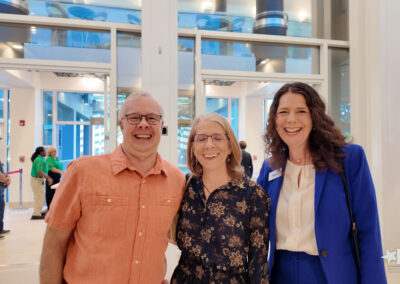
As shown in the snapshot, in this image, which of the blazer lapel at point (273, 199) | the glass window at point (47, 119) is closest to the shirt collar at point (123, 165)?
the blazer lapel at point (273, 199)

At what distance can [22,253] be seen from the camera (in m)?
4.72

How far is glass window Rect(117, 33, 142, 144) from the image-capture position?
4.45 m

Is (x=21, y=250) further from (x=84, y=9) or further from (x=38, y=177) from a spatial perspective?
(x=84, y=9)

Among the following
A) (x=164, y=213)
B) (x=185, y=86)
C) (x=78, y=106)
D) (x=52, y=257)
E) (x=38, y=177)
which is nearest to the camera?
(x=52, y=257)

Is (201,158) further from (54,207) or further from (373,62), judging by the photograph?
(373,62)

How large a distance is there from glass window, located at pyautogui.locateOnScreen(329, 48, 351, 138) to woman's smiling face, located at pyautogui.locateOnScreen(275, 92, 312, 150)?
3942 mm

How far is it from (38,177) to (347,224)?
735 centimetres

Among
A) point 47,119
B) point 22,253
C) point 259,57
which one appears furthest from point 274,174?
point 47,119

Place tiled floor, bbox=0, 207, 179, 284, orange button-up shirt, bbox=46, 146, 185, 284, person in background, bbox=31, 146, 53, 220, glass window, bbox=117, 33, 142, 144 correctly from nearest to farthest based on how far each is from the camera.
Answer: orange button-up shirt, bbox=46, 146, 185, 284 → tiled floor, bbox=0, 207, 179, 284 → glass window, bbox=117, 33, 142, 144 → person in background, bbox=31, 146, 53, 220

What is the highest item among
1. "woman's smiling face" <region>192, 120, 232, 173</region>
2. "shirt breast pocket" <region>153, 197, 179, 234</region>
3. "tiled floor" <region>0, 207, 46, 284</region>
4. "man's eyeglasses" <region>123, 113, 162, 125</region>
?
"man's eyeglasses" <region>123, 113, 162, 125</region>

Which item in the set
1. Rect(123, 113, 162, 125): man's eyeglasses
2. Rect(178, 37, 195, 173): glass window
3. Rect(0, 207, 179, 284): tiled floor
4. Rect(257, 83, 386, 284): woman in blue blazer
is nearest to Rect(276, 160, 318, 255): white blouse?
Rect(257, 83, 386, 284): woman in blue blazer

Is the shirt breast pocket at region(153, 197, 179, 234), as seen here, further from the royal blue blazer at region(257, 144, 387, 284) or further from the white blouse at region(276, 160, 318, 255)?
the royal blue blazer at region(257, 144, 387, 284)

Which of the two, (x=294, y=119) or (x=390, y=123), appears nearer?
(x=294, y=119)

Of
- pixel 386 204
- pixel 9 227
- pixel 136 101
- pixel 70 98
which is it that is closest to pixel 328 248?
pixel 136 101
